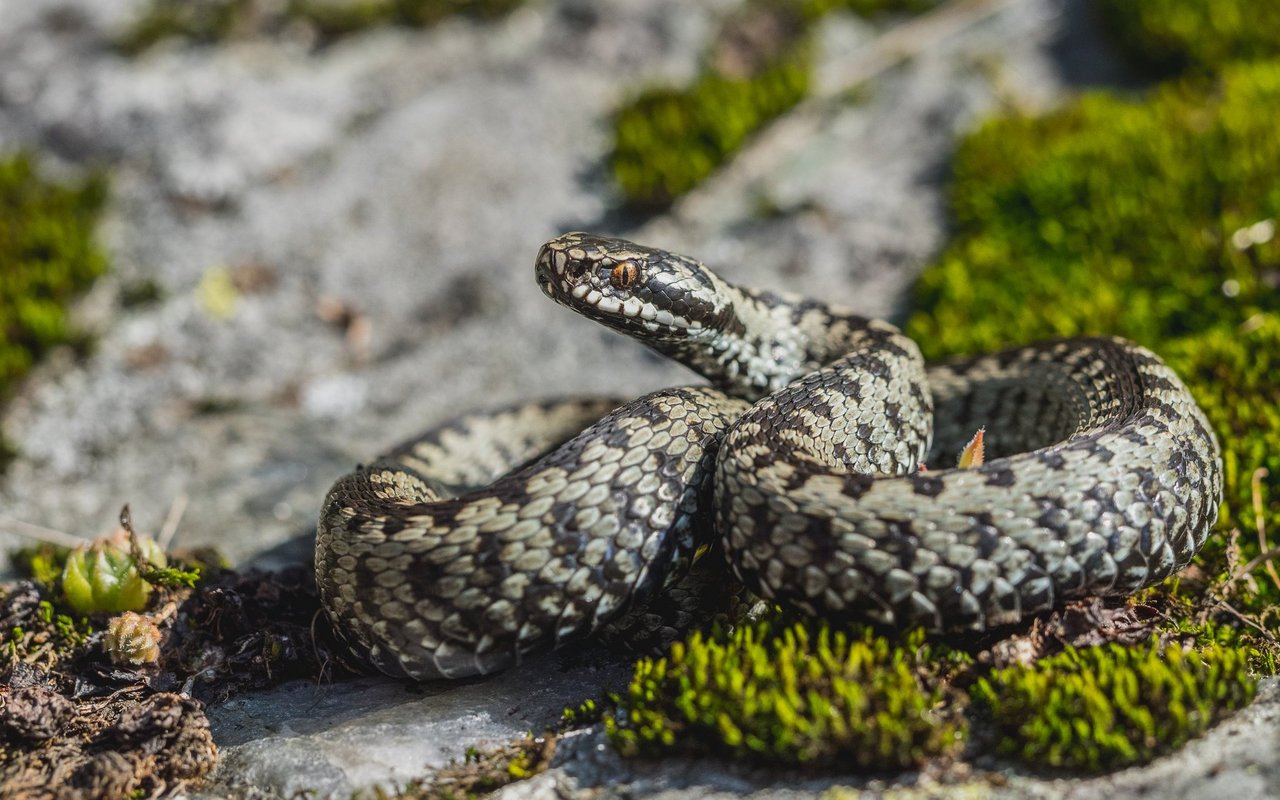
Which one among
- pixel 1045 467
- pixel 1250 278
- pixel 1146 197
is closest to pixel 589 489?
pixel 1045 467

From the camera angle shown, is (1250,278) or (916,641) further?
(1250,278)

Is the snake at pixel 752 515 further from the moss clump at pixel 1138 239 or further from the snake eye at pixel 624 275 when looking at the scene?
the moss clump at pixel 1138 239

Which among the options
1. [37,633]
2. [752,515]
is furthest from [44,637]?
[752,515]

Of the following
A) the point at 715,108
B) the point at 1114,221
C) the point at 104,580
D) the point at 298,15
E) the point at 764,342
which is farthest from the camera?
the point at 298,15

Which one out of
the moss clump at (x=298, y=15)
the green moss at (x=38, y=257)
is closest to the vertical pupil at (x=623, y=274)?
the green moss at (x=38, y=257)

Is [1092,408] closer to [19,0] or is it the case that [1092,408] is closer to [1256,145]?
[1256,145]

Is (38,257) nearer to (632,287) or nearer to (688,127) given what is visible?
(688,127)
